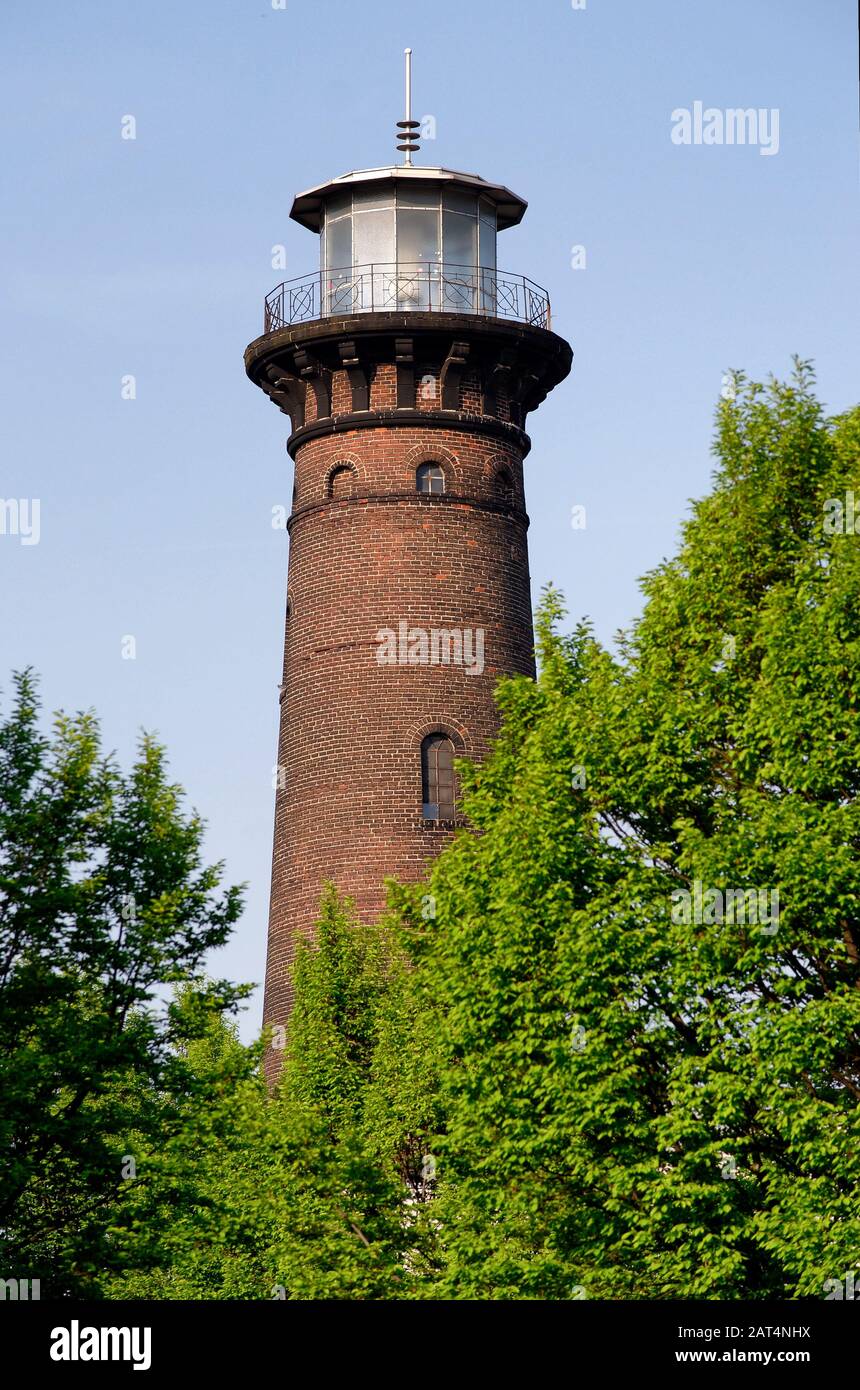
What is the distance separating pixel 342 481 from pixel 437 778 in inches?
295

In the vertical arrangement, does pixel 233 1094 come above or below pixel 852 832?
below

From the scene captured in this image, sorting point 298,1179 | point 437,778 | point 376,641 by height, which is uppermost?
point 376,641

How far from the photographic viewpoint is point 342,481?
5534 cm

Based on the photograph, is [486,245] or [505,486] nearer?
[505,486]

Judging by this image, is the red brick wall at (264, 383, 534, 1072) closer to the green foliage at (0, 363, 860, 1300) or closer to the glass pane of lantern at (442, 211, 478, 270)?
the glass pane of lantern at (442, 211, 478, 270)

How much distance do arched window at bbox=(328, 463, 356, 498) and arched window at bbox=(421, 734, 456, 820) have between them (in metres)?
6.18

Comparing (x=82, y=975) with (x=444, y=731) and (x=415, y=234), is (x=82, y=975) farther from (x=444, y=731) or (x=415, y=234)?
(x=415, y=234)

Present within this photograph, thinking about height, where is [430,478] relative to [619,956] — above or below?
above

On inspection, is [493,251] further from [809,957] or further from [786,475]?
[809,957]

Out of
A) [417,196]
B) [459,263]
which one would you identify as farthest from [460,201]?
[459,263]

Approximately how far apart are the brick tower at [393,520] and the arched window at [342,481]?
0.05 meters
